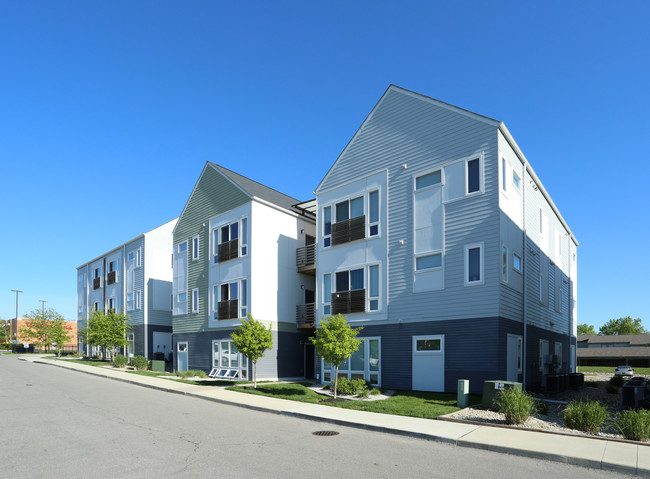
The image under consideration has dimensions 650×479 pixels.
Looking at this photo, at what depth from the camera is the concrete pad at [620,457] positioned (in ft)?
27.9

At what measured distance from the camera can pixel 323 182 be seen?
25.2 meters

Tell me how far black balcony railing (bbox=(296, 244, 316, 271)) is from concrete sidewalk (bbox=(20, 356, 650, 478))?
1195cm

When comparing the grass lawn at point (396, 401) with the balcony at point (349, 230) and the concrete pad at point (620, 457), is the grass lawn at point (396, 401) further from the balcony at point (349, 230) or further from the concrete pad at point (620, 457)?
the balcony at point (349, 230)

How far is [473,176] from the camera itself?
63.1ft

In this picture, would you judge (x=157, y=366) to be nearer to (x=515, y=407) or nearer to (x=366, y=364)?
(x=366, y=364)

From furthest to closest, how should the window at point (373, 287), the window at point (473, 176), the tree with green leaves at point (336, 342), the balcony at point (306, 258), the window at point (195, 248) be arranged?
the window at point (195, 248)
the balcony at point (306, 258)
the window at point (373, 287)
the window at point (473, 176)
the tree with green leaves at point (336, 342)

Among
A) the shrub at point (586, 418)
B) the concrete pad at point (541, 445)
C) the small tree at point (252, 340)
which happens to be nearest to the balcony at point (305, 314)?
the small tree at point (252, 340)

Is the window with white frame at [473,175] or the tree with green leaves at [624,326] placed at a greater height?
the window with white frame at [473,175]

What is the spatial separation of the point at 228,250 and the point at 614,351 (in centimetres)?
5684

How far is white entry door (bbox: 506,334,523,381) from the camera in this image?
18691 millimetres

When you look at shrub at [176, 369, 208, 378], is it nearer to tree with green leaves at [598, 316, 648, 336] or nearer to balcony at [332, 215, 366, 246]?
balcony at [332, 215, 366, 246]

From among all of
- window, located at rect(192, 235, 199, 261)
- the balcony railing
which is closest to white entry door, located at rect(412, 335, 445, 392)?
the balcony railing

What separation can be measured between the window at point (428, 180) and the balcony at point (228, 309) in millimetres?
12264

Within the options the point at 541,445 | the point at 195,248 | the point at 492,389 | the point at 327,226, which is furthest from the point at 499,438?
the point at 195,248
